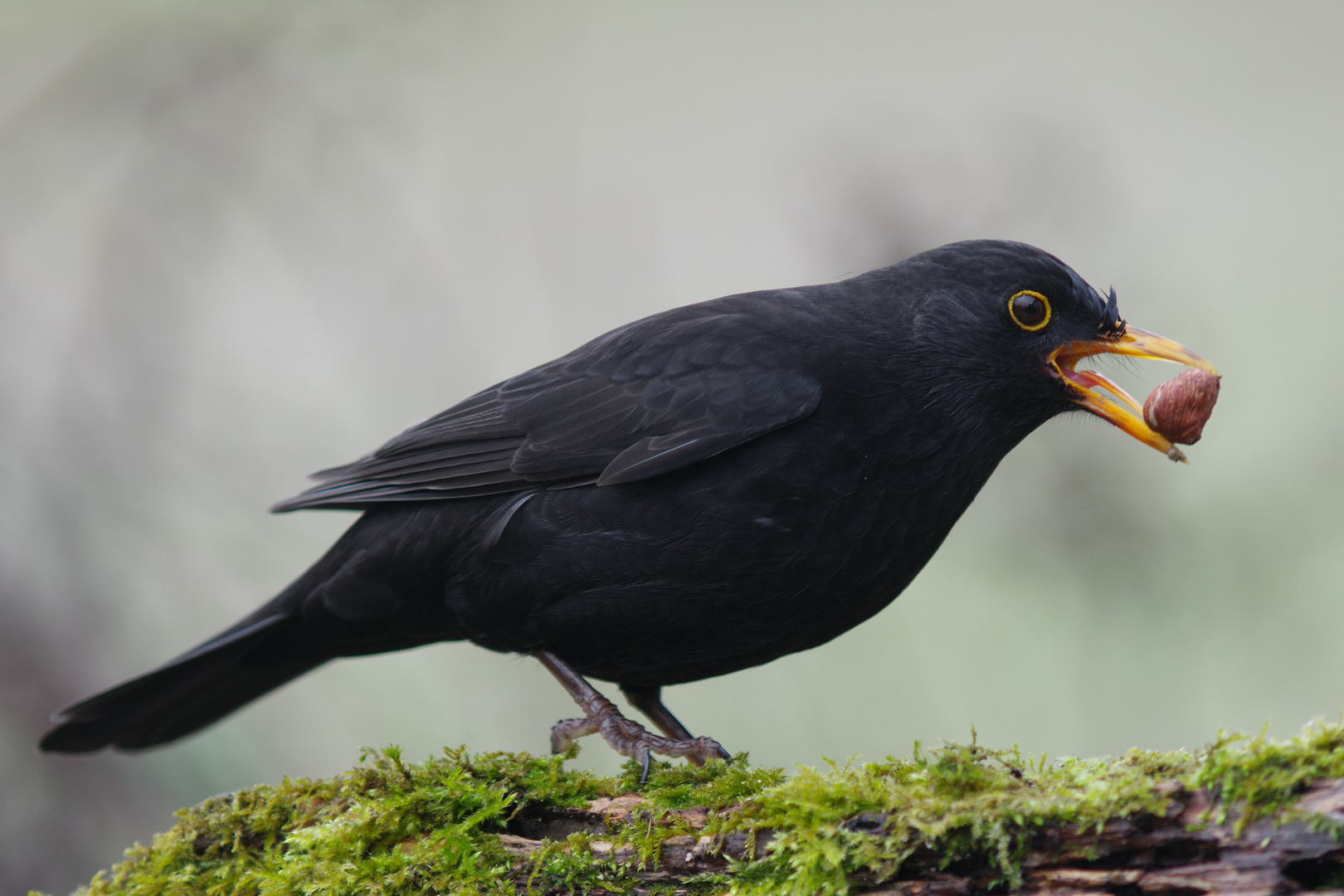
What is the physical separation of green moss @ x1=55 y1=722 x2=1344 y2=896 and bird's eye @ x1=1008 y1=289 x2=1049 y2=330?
1571 mm

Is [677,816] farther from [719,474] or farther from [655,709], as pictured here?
[655,709]

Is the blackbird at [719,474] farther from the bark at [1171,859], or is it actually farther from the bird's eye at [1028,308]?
the bark at [1171,859]

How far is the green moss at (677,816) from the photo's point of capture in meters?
1.99

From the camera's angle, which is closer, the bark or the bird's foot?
the bark

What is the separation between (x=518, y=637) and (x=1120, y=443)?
3.15 meters

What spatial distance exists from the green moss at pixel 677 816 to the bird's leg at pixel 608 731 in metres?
0.20

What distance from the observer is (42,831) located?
5.36m

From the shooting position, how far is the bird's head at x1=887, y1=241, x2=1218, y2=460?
334cm

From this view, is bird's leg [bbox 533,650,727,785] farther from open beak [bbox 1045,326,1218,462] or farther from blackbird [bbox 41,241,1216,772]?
open beak [bbox 1045,326,1218,462]

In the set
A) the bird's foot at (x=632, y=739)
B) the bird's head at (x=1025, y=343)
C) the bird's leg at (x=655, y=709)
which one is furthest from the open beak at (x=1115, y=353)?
the bird's leg at (x=655, y=709)

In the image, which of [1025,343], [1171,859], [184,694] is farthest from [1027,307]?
[184,694]

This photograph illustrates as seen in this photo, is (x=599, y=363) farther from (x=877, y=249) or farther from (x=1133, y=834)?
(x=1133, y=834)

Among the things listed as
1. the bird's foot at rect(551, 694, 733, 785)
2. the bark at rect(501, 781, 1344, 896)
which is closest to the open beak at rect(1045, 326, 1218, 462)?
the bark at rect(501, 781, 1344, 896)

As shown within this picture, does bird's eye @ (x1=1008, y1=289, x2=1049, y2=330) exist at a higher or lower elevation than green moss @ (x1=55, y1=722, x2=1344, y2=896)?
higher
